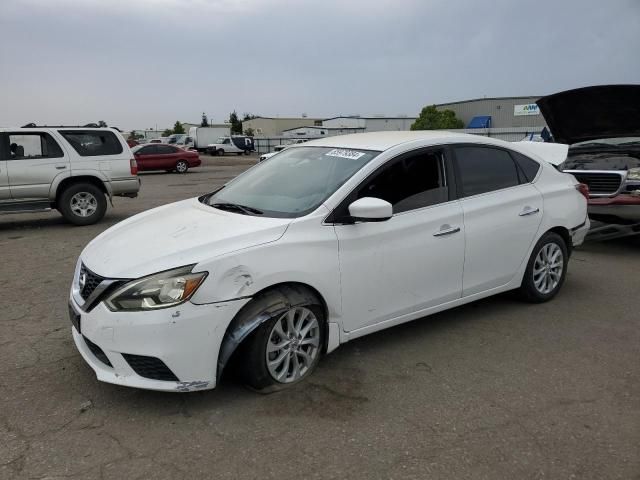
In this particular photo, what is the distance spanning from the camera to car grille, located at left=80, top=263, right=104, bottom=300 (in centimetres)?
321

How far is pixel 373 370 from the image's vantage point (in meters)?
3.73

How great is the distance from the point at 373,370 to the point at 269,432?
1.01m

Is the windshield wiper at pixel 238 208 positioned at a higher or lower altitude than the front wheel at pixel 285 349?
higher

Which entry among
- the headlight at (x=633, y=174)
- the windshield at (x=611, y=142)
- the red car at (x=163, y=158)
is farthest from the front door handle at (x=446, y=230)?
the red car at (x=163, y=158)

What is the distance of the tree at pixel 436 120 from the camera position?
5794 centimetres

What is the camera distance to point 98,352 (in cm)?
321

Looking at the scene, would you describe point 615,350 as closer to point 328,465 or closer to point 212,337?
point 328,465

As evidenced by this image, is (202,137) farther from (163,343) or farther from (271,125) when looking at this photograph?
(163,343)

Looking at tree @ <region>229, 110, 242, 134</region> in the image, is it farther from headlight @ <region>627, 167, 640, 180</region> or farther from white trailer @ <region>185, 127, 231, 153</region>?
headlight @ <region>627, 167, 640, 180</region>

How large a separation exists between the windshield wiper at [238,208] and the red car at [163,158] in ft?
75.3

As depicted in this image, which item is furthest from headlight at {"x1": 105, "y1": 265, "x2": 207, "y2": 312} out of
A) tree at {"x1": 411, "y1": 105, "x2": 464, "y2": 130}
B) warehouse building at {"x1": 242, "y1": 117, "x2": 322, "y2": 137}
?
warehouse building at {"x1": 242, "y1": 117, "x2": 322, "y2": 137}

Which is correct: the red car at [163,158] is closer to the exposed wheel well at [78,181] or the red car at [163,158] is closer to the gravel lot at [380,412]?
the exposed wheel well at [78,181]

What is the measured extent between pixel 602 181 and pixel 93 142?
8.40m

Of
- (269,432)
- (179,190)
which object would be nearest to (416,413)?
(269,432)
